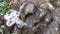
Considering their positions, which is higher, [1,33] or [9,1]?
[9,1]

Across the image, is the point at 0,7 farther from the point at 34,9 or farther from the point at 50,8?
the point at 50,8

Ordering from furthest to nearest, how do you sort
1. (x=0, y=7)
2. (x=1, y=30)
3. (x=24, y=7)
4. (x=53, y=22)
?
(x=0, y=7) → (x=1, y=30) → (x=24, y=7) → (x=53, y=22)

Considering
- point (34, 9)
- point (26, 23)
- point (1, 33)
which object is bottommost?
point (1, 33)

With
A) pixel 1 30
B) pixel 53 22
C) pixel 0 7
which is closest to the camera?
pixel 53 22

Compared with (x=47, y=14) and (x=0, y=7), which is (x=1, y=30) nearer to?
(x=0, y=7)

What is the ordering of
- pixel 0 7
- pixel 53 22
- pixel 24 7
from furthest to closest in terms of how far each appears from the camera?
pixel 0 7
pixel 24 7
pixel 53 22

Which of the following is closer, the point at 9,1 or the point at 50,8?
the point at 50,8

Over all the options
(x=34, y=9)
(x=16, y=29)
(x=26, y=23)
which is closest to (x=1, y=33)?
(x=16, y=29)

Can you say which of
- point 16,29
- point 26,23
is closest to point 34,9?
point 26,23

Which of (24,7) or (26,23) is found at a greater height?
(24,7)
